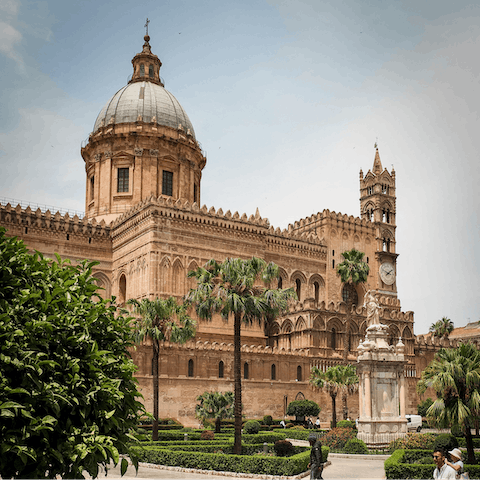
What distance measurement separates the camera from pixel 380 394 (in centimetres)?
2597

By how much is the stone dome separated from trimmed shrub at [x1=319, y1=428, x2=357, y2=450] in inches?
1354

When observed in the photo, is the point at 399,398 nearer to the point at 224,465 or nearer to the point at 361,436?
the point at 361,436

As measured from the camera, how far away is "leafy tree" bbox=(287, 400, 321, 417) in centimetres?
3909

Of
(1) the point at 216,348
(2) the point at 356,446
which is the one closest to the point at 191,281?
(1) the point at 216,348

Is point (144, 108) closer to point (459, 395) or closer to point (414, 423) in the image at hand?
point (414, 423)

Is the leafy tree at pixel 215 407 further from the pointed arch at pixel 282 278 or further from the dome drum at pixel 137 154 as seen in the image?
the dome drum at pixel 137 154

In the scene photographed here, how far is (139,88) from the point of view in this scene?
56.4m

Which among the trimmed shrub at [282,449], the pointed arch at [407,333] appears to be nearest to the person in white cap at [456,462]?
the trimmed shrub at [282,449]

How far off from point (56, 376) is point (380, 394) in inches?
746

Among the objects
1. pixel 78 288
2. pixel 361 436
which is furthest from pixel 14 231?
pixel 78 288

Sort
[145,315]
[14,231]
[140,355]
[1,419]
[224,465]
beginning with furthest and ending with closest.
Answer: [14,231], [140,355], [145,315], [224,465], [1,419]

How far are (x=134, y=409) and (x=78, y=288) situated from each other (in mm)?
2379

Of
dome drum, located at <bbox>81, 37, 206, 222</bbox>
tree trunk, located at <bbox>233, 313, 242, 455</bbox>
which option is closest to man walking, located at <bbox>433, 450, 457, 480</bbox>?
tree trunk, located at <bbox>233, 313, 242, 455</bbox>

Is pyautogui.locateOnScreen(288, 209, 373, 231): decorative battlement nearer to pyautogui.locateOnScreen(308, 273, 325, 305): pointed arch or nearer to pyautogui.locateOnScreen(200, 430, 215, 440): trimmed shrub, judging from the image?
pyautogui.locateOnScreen(308, 273, 325, 305): pointed arch
